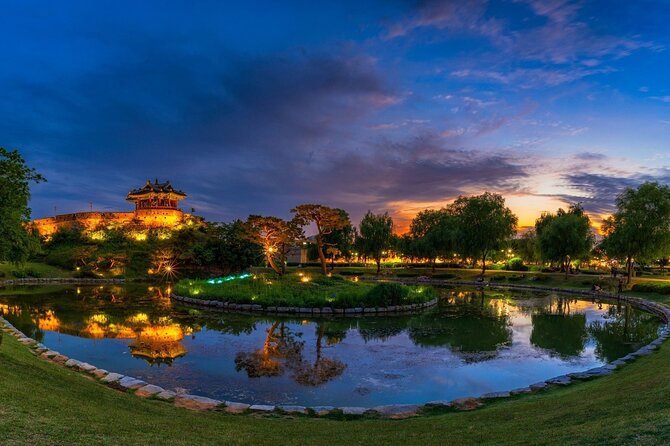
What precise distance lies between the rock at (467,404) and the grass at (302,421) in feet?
1.24

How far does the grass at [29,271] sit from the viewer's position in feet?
160

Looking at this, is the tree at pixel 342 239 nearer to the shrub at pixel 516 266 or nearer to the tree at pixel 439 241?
the tree at pixel 439 241

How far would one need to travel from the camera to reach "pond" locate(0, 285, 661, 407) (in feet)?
44.3

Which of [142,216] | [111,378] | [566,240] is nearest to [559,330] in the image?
[111,378]

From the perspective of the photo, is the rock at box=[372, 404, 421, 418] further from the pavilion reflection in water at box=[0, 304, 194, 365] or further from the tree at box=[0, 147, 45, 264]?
the tree at box=[0, 147, 45, 264]

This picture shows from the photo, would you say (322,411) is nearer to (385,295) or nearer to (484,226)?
(385,295)

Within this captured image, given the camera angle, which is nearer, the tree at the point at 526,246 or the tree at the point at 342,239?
the tree at the point at 342,239

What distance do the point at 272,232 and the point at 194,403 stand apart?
104 ft

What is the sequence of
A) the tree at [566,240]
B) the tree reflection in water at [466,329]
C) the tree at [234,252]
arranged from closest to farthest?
the tree reflection in water at [466,329] → the tree at [566,240] → the tree at [234,252]

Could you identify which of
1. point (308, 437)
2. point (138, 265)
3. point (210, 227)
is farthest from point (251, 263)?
point (308, 437)

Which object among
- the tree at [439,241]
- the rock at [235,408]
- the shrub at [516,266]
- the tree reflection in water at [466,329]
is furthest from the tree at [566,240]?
the rock at [235,408]

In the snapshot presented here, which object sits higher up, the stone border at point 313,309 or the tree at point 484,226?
the tree at point 484,226

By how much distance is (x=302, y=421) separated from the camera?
377 inches

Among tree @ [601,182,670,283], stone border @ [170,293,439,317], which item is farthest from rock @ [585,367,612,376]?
tree @ [601,182,670,283]
